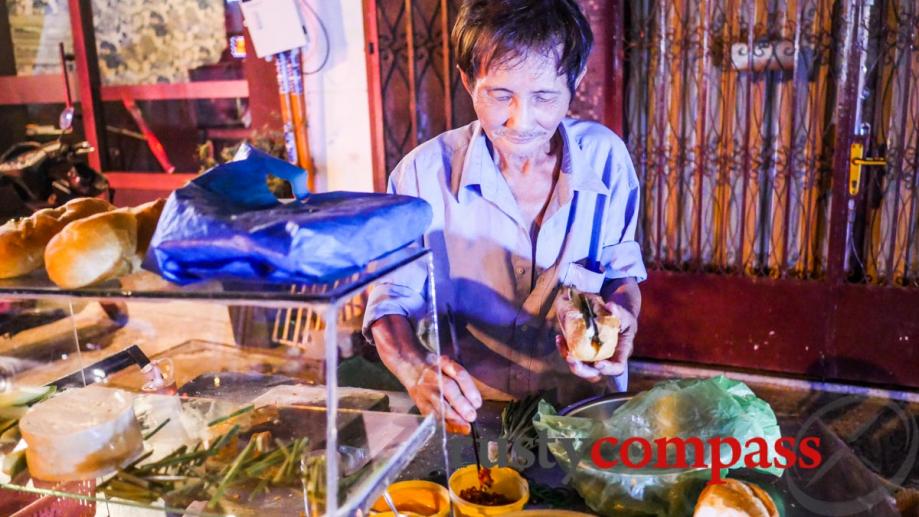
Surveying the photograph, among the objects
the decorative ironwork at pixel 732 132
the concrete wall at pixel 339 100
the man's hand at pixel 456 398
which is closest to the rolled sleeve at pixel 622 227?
the man's hand at pixel 456 398

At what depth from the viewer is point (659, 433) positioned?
1.32 metres

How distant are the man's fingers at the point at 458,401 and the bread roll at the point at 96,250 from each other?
0.60m

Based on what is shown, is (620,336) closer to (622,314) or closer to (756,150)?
(622,314)

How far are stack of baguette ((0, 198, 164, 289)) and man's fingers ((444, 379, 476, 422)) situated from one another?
597mm

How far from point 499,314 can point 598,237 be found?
38cm

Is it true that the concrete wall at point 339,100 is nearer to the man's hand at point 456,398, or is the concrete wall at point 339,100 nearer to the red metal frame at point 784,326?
the red metal frame at point 784,326

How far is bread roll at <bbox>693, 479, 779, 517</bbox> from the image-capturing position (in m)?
1.11

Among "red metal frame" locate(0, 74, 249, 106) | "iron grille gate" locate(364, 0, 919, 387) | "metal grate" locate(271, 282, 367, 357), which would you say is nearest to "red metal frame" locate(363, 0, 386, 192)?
"iron grille gate" locate(364, 0, 919, 387)

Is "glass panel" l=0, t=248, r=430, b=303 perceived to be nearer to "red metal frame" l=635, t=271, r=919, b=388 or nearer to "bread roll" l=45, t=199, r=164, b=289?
"bread roll" l=45, t=199, r=164, b=289

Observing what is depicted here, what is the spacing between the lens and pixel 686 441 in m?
1.28

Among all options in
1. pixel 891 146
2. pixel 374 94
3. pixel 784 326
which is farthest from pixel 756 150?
pixel 374 94

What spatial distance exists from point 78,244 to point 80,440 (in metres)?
0.31

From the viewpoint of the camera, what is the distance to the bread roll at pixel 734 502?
1110mm

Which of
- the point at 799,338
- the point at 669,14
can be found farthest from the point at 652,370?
the point at 669,14
